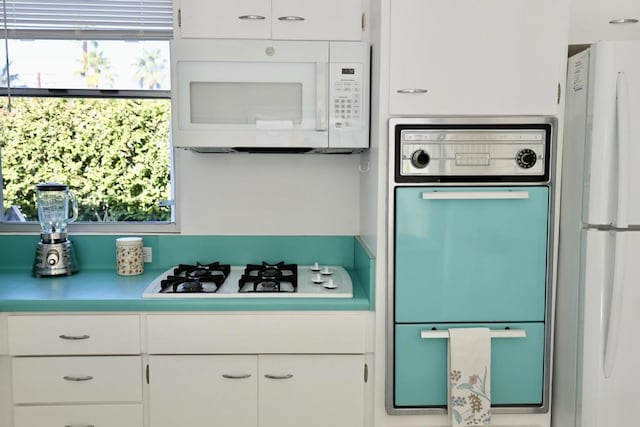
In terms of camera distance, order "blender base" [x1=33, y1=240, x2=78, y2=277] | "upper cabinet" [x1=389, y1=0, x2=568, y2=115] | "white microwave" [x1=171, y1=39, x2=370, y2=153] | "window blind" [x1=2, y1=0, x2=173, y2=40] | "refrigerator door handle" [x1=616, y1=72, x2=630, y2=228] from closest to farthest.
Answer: "refrigerator door handle" [x1=616, y1=72, x2=630, y2=228] → "upper cabinet" [x1=389, y1=0, x2=568, y2=115] → "white microwave" [x1=171, y1=39, x2=370, y2=153] → "blender base" [x1=33, y1=240, x2=78, y2=277] → "window blind" [x1=2, y1=0, x2=173, y2=40]

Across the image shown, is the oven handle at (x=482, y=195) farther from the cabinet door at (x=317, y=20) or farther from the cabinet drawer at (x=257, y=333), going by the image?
the cabinet door at (x=317, y=20)

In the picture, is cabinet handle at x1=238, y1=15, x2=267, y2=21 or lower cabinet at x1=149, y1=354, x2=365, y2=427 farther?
cabinet handle at x1=238, y1=15, x2=267, y2=21

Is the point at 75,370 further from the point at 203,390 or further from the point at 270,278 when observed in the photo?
the point at 270,278

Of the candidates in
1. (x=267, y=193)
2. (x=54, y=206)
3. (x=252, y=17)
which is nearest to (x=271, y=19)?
(x=252, y=17)

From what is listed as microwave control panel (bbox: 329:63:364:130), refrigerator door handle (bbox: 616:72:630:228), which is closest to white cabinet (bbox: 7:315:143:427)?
microwave control panel (bbox: 329:63:364:130)

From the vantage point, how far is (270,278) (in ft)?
7.61

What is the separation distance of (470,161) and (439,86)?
29 cm

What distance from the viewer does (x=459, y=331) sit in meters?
2.08

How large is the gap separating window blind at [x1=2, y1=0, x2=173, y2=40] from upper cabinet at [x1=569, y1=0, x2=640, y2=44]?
5.81 ft

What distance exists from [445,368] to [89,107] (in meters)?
2.02

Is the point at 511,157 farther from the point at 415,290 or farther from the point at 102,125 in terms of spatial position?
the point at 102,125

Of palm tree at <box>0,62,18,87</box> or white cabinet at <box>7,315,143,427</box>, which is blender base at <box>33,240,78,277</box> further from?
palm tree at <box>0,62,18,87</box>

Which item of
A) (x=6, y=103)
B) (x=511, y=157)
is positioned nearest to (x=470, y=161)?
(x=511, y=157)

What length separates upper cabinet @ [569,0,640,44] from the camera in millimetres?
2156
